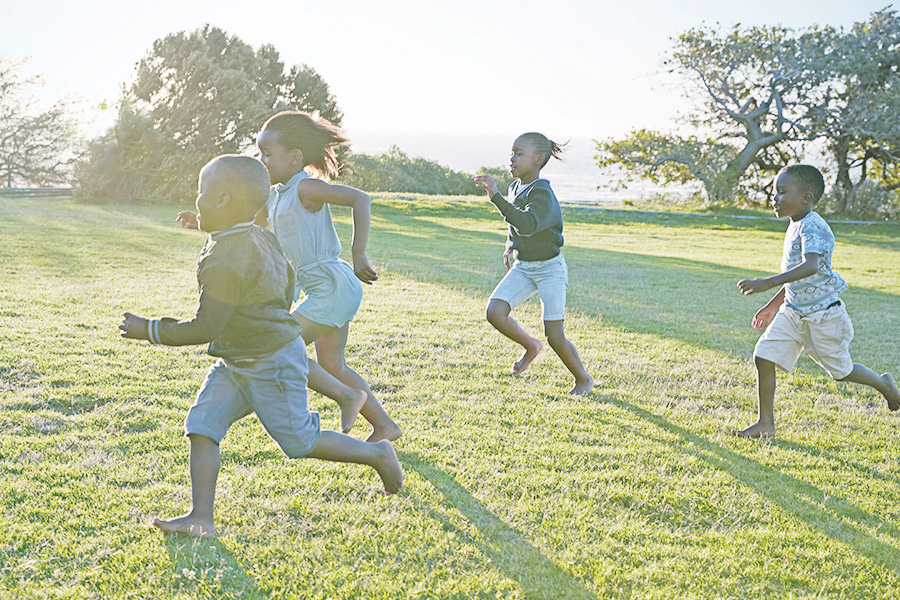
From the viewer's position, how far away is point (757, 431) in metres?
4.34

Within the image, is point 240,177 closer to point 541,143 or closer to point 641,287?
point 541,143

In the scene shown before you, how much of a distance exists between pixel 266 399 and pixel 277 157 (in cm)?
130

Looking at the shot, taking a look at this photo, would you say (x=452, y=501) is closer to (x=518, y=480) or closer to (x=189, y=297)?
(x=518, y=480)

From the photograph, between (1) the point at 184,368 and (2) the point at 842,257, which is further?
(2) the point at 842,257

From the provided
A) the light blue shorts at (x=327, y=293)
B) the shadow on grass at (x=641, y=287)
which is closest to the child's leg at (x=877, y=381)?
the shadow on grass at (x=641, y=287)

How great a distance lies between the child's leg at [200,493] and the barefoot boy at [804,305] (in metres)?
2.93

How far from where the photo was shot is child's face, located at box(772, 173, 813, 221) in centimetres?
421

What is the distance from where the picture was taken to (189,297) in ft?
27.1

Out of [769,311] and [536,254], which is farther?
[536,254]

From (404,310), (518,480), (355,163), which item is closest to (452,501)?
(518,480)

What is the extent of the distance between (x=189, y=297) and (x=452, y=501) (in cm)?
581

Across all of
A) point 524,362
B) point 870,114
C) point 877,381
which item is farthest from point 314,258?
point 870,114

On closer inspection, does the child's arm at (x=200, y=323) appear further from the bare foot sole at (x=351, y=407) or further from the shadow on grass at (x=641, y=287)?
the shadow on grass at (x=641, y=287)

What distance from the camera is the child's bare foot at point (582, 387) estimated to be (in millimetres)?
5066
